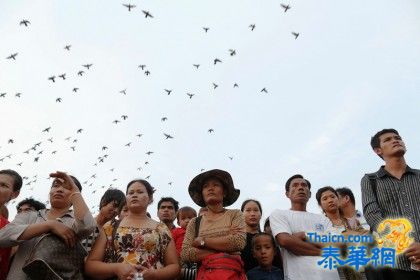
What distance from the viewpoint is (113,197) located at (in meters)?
6.00

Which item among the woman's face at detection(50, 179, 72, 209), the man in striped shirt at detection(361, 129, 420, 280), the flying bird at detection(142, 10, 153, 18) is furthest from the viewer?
the flying bird at detection(142, 10, 153, 18)

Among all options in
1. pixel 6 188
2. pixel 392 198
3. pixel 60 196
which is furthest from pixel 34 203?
pixel 392 198

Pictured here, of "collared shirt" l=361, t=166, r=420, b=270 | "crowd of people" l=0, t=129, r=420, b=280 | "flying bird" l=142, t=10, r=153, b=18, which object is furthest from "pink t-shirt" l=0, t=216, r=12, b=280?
"flying bird" l=142, t=10, r=153, b=18

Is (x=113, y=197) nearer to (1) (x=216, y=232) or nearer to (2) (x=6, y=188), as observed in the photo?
(2) (x=6, y=188)

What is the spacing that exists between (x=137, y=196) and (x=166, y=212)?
2.14 metres

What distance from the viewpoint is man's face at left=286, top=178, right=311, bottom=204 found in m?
6.11

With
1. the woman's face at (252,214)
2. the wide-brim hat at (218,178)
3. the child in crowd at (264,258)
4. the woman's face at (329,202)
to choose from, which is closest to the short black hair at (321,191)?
the woman's face at (329,202)

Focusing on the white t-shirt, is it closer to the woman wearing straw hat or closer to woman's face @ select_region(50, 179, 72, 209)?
the woman wearing straw hat

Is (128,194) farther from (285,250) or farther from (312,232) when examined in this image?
(312,232)

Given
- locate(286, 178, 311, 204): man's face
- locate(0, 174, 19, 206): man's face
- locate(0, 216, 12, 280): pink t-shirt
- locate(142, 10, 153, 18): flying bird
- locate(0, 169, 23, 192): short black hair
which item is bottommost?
locate(0, 216, 12, 280): pink t-shirt

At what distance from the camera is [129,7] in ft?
54.0

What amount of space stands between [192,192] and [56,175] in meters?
1.91

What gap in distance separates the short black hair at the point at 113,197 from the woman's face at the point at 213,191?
1.51 meters

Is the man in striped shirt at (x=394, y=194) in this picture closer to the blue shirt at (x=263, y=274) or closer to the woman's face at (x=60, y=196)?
the blue shirt at (x=263, y=274)
